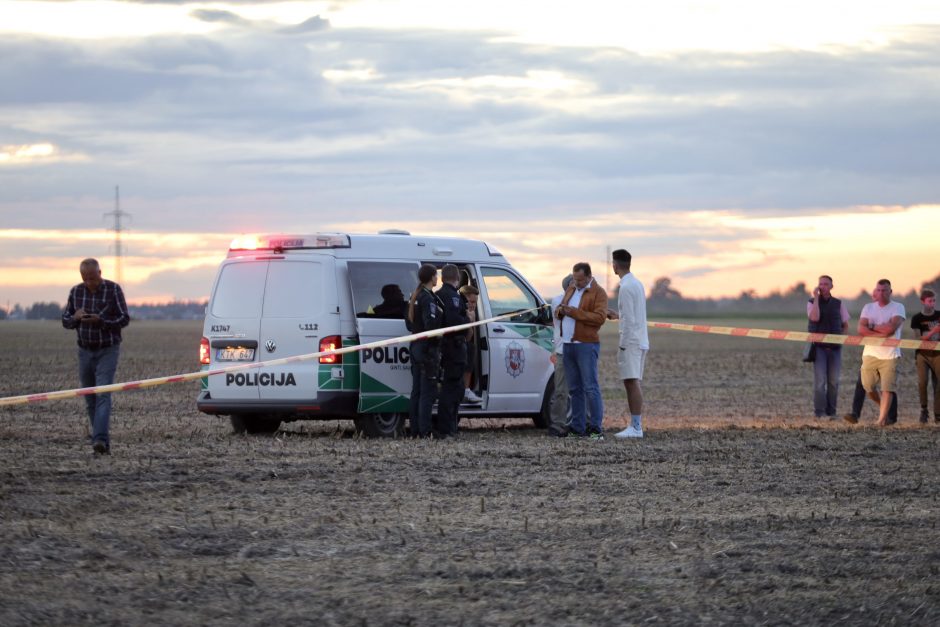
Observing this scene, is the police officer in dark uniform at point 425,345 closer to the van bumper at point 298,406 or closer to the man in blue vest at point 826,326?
the van bumper at point 298,406

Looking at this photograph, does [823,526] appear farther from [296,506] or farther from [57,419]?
[57,419]

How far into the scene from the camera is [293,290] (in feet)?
48.6

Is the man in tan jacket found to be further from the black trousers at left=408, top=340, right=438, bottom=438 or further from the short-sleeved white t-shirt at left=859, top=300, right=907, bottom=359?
the short-sleeved white t-shirt at left=859, top=300, right=907, bottom=359

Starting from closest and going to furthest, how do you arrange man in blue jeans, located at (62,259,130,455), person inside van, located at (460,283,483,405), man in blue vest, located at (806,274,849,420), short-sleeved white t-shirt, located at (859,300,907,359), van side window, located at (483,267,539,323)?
man in blue jeans, located at (62,259,130,455) < person inside van, located at (460,283,483,405) < van side window, located at (483,267,539,323) < short-sleeved white t-shirt, located at (859,300,907,359) < man in blue vest, located at (806,274,849,420)

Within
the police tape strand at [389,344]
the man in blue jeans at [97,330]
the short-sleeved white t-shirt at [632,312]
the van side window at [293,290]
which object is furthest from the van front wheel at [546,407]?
the man in blue jeans at [97,330]

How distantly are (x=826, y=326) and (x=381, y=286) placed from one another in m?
6.62

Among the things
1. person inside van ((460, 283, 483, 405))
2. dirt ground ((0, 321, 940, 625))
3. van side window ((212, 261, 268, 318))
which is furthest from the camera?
person inside van ((460, 283, 483, 405))

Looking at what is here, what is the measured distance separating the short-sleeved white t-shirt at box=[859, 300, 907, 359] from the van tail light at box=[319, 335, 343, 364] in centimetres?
687

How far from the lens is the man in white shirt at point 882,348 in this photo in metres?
17.6

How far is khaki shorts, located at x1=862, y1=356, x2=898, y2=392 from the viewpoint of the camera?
17609 millimetres

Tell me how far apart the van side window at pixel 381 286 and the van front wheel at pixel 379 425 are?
1076 mm

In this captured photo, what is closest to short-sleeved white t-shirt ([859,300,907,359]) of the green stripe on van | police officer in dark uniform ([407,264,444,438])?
the green stripe on van

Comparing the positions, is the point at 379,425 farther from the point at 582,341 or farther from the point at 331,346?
the point at 582,341

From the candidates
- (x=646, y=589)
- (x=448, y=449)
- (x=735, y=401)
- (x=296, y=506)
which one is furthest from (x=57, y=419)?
(x=646, y=589)
